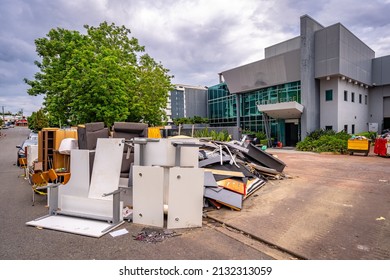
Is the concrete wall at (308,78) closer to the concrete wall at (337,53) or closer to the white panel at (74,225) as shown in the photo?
the concrete wall at (337,53)

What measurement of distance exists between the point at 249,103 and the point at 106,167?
23668mm

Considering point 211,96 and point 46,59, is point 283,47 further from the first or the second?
point 46,59

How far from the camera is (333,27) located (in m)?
18.3

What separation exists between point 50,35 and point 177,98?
29.1 meters

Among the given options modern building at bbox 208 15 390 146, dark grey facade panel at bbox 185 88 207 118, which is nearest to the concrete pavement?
modern building at bbox 208 15 390 146

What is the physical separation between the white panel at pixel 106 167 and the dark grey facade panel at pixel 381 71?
28609 mm

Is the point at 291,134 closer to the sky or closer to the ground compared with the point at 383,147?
closer to the sky

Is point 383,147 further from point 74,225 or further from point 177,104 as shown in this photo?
point 177,104

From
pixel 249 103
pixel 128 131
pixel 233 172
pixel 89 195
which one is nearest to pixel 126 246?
pixel 89 195

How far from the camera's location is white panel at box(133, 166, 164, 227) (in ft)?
13.3

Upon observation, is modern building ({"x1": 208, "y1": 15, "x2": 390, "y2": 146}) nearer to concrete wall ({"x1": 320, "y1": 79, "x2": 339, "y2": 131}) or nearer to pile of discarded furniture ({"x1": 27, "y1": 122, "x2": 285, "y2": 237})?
concrete wall ({"x1": 320, "y1": 79, "x2": 339, "y2": 131})

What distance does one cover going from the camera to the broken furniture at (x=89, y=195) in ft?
13.7

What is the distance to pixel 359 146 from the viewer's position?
13.5 metres

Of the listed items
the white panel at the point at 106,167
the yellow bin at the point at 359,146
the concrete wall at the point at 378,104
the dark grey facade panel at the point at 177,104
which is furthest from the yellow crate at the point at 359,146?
the dark grey facade panel at the point at 177,104
